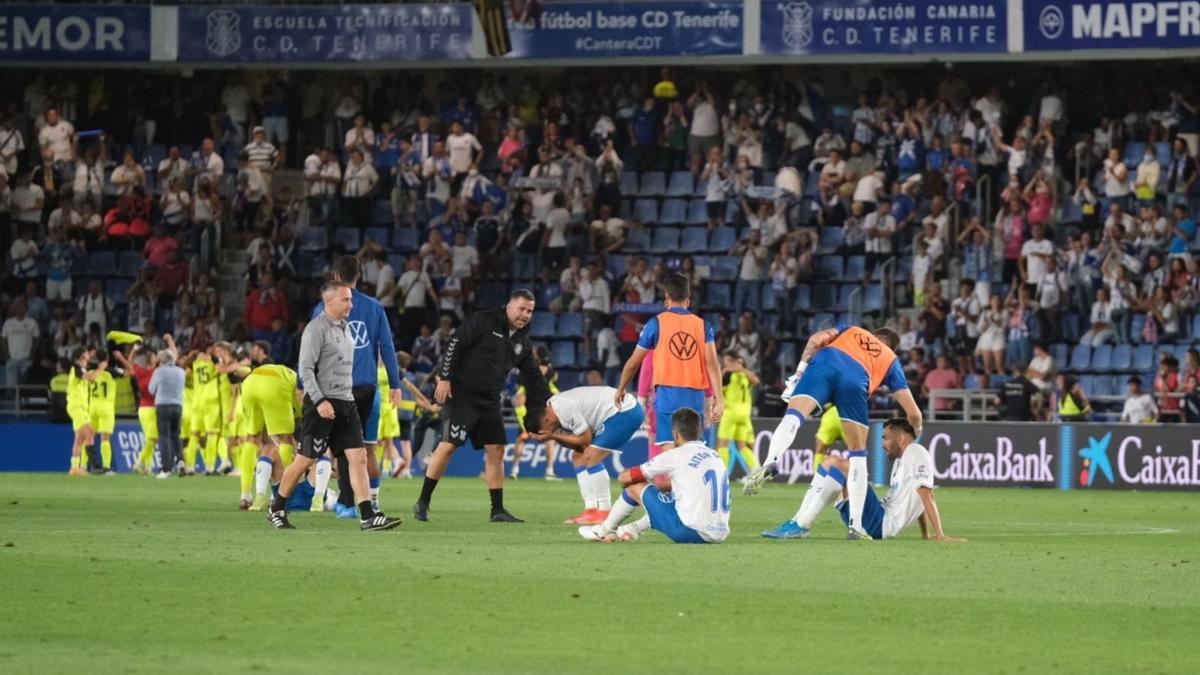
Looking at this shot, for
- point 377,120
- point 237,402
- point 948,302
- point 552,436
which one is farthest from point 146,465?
point 552,436

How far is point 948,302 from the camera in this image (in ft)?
115

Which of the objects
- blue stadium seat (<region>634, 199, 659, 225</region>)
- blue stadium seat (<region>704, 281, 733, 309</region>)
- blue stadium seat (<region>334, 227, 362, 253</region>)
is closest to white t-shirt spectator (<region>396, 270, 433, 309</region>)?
blue stadium seat (<region>334, 227, 362, 253</region>)

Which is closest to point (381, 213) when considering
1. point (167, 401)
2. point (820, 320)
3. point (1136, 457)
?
point (167, 401)

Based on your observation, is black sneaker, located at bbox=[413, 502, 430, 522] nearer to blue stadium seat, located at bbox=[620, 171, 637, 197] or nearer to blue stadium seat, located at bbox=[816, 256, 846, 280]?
blue stadium seat, located at bbox=[816, 256, 846, 280]

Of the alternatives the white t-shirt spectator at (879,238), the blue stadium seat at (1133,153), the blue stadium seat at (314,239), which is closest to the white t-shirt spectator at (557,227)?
the blue stadium seat at (314,239)

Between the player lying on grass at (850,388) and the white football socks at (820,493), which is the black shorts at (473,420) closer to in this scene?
the player lying on grass at (850,388)

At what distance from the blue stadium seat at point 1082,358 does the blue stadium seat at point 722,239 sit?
6549 millimetres

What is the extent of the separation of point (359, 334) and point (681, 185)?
20.6 metres

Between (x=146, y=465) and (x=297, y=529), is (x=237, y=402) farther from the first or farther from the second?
(x=297, y=529)

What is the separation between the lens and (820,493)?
1702cm

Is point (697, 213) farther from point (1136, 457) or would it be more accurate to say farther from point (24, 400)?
point (24, 400)

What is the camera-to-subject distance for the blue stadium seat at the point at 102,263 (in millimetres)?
39031

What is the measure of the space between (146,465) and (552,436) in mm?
15447

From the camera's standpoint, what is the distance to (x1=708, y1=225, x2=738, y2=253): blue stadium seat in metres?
37.4
